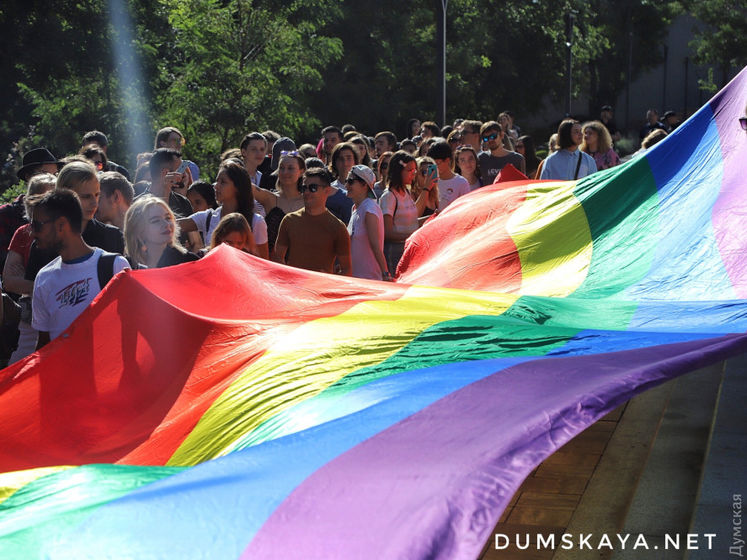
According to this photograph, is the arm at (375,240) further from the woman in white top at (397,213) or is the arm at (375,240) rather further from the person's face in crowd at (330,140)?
the person's face in crowd at (330,140)

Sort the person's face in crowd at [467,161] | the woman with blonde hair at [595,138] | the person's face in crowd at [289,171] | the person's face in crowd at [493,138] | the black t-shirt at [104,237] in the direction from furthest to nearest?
1. the person's face in crowd at [493,138]
2. the person's face in crowd at [467,161]
3. the woman with blonde hair at [595,138]
4. the person's face in crowd at [289,171]
5. the black t-shirt at [104,237]

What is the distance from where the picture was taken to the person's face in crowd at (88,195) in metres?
6.16

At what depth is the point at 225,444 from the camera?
13.0 feet

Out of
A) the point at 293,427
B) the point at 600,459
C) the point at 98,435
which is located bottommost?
the point at 600,459

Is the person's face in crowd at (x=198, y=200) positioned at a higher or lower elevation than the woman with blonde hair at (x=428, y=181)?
higher

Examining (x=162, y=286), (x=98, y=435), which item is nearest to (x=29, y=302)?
(x=162, y=286)

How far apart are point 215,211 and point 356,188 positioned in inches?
48.2

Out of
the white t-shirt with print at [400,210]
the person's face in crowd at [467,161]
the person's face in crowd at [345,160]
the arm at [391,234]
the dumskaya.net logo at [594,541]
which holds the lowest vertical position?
the dumskaya.net logo at [594,541]

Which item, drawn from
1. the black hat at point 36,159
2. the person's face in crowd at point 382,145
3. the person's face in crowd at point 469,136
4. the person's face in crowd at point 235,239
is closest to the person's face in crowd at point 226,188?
the person's face in crowd at point 235,239

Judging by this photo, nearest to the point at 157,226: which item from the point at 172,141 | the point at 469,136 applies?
the point at 172,141

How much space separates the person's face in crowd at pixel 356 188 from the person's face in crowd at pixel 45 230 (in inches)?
130

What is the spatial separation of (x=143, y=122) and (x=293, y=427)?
18956 millimetres

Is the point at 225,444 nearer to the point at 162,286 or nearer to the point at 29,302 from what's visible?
the point at 162,286

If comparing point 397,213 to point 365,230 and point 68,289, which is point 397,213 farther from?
point 68,289
